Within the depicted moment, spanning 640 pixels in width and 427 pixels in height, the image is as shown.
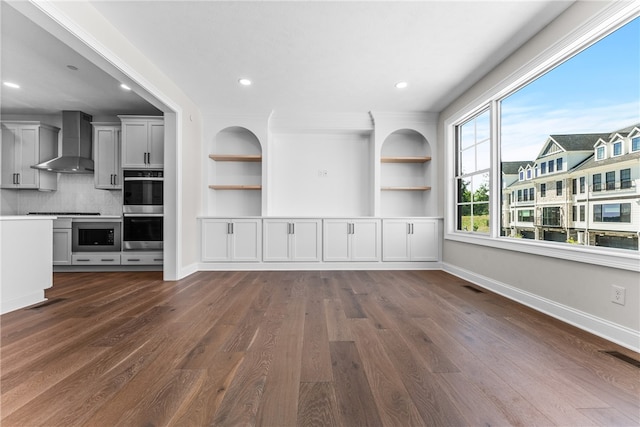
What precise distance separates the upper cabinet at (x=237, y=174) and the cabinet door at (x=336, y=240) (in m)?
1.35

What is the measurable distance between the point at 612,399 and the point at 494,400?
56cm

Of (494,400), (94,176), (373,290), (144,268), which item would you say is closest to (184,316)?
(373,290)

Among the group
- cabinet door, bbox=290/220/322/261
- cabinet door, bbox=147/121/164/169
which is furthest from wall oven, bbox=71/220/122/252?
cabinet door, bbox=290/220/322/261

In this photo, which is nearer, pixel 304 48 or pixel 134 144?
pixel 304 48

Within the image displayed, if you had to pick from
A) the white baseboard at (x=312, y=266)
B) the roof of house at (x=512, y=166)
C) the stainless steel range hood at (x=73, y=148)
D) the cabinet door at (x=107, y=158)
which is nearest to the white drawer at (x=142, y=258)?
the white baseboard at (x=312, y=266)

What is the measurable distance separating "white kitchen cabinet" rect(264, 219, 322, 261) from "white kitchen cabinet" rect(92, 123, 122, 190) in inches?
104

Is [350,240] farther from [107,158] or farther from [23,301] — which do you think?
[107,158]

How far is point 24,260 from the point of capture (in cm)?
264

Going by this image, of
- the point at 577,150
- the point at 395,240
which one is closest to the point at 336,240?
the point at 395,240

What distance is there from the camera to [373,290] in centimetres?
329

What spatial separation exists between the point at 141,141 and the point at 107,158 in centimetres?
76

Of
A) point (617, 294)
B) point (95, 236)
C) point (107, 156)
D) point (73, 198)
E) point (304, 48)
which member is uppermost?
point (304, 48)

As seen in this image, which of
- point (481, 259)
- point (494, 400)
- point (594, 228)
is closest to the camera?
point (494, 400)

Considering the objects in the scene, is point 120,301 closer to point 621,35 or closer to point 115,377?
point 115,377
